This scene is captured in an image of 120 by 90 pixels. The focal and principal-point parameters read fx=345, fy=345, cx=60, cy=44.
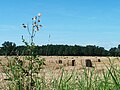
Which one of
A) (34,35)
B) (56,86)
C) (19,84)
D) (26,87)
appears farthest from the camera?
(34,35)

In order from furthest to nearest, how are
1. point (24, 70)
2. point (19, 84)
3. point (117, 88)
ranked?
point (24, 70)
point (19, 84)
point (117, 88)

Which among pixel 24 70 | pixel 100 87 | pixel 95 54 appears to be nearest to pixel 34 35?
pixel 24 70

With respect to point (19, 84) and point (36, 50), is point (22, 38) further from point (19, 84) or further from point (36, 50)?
point (19, 84)

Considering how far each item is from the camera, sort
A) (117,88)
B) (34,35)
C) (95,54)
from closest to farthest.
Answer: (117,88)
(34,35)
(95,54)

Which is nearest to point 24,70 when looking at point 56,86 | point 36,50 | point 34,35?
point 36,50

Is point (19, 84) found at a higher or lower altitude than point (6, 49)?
lower

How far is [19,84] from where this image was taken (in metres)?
3.98

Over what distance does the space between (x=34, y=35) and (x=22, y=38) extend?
897 mm

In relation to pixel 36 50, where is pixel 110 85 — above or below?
below

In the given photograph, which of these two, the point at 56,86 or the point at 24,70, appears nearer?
the point at 56,86

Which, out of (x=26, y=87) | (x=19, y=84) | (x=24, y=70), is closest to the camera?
(x=19, y=84)

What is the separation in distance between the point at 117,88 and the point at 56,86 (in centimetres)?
66

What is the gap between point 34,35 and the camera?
5.05 metres

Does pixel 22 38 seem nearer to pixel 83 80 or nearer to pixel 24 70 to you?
pixel 24 70
